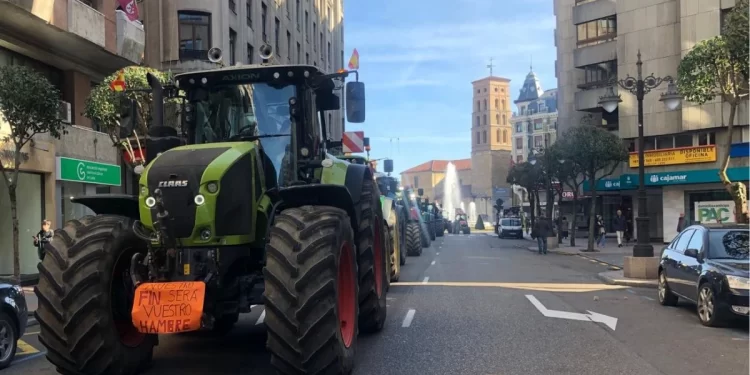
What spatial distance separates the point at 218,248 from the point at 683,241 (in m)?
8.99

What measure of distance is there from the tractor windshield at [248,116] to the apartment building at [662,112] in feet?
89.9

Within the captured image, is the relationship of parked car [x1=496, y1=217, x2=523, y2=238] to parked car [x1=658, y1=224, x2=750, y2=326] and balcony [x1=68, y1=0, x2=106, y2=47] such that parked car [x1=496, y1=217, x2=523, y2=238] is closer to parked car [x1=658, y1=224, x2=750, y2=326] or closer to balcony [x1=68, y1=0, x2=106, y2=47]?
balcony [x1=68, y1=0, x2=106, y2=47]

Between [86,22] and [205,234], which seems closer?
[205,234]

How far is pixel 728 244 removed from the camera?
1042 centimetres

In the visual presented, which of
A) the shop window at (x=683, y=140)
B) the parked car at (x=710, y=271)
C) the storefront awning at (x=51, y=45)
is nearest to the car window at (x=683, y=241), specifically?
the parked car at (x=710, y=271)

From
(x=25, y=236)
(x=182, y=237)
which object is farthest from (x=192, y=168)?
(x=25, y=236)

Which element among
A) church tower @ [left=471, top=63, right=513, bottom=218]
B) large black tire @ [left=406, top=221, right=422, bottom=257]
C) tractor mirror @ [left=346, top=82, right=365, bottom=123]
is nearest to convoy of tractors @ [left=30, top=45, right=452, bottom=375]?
tractor mirror @ [left=346, top=82, right=365, bottom=123]

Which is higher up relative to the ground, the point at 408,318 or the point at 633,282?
the point at 408,318

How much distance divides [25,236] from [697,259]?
55.8 feet

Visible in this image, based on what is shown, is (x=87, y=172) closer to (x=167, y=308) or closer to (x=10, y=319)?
(x=10, y=319)

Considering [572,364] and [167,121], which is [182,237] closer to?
[167,121]

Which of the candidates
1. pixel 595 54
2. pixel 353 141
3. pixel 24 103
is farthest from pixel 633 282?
pixel 595 54

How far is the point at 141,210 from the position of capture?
594 cm

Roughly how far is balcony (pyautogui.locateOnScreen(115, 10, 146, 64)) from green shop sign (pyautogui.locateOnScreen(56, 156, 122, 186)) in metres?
3.53
